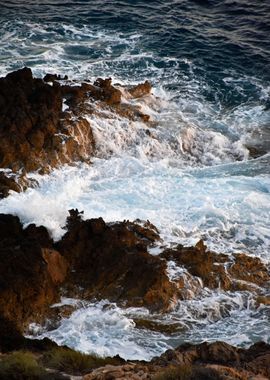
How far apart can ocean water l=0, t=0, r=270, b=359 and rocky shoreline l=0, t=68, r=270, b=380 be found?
372 millimetres

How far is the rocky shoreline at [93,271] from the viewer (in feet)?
36.5

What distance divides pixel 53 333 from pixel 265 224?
6.90 metres

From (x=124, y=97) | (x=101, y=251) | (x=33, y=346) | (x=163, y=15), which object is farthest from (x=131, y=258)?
(x=163, y=15)

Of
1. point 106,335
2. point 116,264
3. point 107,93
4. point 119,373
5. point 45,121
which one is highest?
point 107,93

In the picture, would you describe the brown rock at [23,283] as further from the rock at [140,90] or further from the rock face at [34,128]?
the rock at [140,90]

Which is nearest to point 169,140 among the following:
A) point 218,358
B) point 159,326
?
point 159,326

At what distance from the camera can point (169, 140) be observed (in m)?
20.6

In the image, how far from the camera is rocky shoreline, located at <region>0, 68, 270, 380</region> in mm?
11133

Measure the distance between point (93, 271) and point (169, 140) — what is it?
24.5 feet

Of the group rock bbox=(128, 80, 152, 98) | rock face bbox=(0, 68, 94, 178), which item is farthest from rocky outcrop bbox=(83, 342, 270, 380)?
rock bbox=(128, 80, 152, 98)

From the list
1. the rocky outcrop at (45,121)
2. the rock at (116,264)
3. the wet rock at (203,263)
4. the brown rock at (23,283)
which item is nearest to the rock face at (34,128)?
the rocky outcrop at (45,121)

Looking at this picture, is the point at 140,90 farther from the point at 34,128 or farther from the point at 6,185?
the point at 6,185

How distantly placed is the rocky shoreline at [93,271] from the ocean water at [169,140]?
1.22 feet

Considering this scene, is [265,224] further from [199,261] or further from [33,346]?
[33,346]
